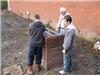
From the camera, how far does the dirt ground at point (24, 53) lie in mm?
8234

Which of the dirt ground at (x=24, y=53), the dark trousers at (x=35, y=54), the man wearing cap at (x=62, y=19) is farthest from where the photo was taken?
the man wearing cap at (x=62, y=19)

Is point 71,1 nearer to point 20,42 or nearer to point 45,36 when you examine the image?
point 20,42

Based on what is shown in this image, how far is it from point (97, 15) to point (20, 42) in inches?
116

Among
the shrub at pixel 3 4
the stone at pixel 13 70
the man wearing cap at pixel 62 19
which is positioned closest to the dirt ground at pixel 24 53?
the stone at pixel 13 70

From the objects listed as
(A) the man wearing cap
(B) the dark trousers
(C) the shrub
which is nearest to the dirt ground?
(B) the dark trousers

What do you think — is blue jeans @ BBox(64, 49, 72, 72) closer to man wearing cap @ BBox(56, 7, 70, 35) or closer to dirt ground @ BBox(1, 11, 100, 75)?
dirt ground @ BBox(1, 11, 100, 75)

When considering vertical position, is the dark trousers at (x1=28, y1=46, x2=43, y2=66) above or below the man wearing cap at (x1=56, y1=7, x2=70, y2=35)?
below

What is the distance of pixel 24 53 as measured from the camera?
31.6 feet

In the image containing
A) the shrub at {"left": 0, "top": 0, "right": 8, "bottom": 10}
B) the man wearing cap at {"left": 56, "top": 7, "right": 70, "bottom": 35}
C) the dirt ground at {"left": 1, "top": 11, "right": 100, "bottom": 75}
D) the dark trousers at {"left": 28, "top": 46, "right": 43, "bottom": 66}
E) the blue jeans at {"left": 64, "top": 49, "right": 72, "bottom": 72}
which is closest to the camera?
the blue jeans at {"left": 64, "top": 49, "right": 72, "bottom": 72}

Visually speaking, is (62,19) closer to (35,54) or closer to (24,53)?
(35,54)

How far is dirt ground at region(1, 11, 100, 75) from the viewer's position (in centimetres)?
823

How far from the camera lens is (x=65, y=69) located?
7965 millimetres

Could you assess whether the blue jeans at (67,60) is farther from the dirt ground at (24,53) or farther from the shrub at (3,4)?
the shrub at (3,4)

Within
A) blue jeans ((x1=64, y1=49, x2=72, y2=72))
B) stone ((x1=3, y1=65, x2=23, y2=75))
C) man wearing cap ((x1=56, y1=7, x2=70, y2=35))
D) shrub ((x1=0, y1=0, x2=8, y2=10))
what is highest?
shrub ((x1=0, y1=0, x2=8, y2=10))
